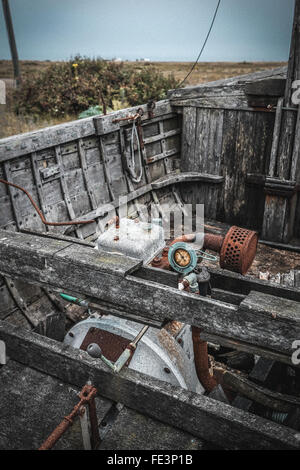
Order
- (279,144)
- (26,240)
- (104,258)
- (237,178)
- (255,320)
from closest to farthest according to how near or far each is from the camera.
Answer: (255,320) → (104,258) → (26,240) → (279,144) → (237,178)

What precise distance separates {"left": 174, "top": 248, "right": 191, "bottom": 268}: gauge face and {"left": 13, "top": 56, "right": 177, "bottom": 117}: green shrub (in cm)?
892

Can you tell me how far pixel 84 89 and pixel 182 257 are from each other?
33.5 ft

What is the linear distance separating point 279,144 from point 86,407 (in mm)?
6276

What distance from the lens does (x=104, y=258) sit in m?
2.23

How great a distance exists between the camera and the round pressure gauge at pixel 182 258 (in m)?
3.11

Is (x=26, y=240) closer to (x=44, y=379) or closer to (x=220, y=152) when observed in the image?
(x=44, y=379)

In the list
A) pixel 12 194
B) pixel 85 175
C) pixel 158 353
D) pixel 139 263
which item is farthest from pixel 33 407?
pixel 85 175

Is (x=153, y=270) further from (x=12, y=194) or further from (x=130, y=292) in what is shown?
(x=12, y=194)

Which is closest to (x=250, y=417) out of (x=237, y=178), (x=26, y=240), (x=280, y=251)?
(x=26, y=240)

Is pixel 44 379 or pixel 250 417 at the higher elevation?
pixel 250 417

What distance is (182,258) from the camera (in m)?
3.17

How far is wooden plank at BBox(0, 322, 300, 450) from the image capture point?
6.20 ft

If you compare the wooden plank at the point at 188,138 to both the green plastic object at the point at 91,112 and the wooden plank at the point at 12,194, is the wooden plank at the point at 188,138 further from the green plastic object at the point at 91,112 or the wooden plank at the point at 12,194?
the wooden plank at the point at 12,194

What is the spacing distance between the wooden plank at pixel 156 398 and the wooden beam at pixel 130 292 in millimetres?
395
